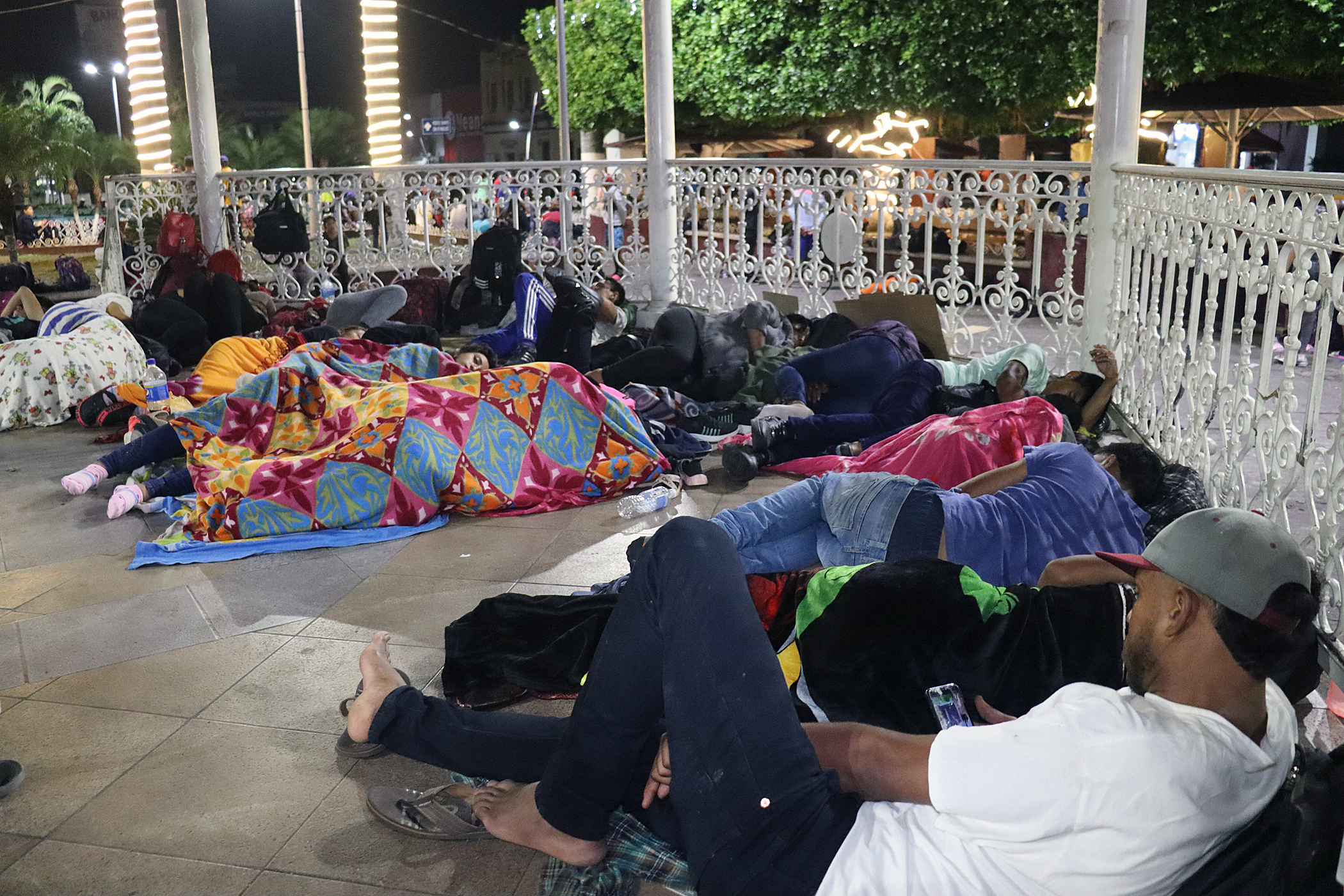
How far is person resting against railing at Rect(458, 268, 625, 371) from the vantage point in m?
7.01

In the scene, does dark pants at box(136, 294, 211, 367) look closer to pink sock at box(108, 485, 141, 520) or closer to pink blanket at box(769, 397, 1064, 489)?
pink sock at box(108, 485, 141, 520)

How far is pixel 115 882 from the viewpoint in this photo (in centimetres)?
236

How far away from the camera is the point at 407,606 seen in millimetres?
3799

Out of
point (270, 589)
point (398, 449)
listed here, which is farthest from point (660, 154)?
point (270, 589)

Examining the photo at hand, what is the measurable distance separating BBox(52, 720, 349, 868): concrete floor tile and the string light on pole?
13.5m

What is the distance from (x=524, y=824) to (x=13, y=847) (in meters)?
1.20

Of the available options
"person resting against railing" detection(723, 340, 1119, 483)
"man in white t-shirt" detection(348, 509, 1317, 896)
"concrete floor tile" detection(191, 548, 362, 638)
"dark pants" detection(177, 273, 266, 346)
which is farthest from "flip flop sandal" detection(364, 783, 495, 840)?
"dark pants" detection(177, 273, 266, 346)

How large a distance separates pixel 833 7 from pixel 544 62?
944 centimetres

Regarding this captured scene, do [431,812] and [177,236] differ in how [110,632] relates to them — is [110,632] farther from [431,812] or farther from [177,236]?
[177,236]

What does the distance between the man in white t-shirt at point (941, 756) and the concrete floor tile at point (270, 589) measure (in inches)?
70.3

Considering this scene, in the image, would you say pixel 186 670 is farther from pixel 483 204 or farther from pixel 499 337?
pixel 483 204

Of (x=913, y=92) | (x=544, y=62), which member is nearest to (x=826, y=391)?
(x=913, y=92)

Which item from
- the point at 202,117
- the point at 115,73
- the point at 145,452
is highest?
the point at 115,73

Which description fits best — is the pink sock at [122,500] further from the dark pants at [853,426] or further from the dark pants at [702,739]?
the dark pants at [702,739]
